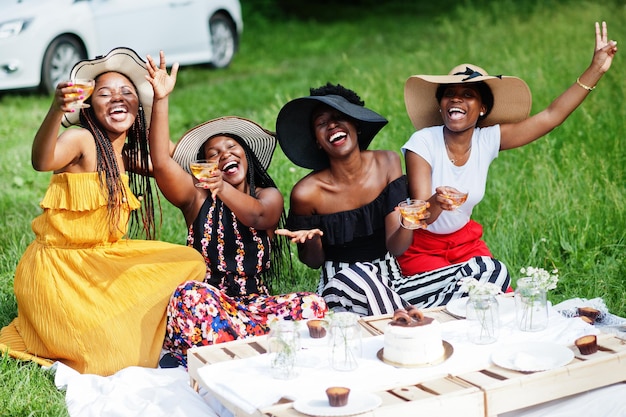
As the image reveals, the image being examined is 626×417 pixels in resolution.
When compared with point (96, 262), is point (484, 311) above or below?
below

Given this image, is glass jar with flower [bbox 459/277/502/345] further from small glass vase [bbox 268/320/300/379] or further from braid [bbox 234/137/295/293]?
braid [bbox 234/137/295/293]

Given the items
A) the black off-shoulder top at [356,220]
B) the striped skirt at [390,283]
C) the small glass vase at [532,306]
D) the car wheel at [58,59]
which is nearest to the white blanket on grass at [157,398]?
the small glass vase at [532,306]

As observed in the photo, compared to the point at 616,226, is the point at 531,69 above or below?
above

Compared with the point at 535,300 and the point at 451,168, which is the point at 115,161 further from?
the point at 535,300

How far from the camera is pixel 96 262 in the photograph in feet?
15.4

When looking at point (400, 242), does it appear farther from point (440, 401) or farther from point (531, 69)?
point (531, 69)

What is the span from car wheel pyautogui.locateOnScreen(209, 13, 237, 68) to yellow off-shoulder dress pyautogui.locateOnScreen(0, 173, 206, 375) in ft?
30.5

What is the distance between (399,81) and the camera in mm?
9828

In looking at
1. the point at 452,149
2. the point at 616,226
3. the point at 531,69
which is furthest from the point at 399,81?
the point at 452,149

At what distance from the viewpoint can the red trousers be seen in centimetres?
524

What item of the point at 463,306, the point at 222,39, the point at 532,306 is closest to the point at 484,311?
the point at 532,306

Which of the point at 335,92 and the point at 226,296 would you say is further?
the point at 335,92

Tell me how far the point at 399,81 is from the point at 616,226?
405 centimetres

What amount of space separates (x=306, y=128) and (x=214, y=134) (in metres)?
0.51
